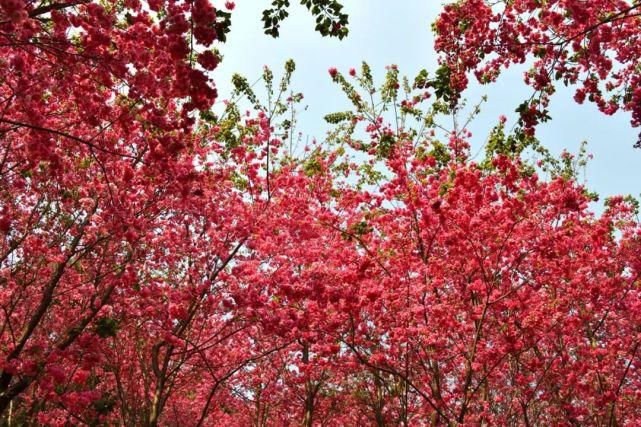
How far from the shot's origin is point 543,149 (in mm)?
14578

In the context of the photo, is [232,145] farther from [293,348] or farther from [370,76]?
[293,348]

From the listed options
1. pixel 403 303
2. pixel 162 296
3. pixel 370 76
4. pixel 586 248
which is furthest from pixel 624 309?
pixel 162 296

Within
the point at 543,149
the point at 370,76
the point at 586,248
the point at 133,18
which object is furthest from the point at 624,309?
the point at 133,18

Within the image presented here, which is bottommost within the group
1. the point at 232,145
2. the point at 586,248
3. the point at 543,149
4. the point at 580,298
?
the point at 580,298

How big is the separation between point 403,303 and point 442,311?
3.08ft

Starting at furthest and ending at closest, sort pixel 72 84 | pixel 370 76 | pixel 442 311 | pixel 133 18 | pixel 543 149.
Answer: pixel 543 149 < pixel 370 76 < pixel 442 311 < pixel 72 84 < pixel 133 18

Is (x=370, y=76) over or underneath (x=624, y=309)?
A: over

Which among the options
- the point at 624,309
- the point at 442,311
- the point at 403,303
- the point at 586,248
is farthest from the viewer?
the point at 586,248

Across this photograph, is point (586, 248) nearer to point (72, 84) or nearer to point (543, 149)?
point (543, 149)

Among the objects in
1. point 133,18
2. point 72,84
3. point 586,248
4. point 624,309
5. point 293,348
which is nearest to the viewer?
point 133,18

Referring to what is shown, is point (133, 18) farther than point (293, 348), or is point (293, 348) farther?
point (293, 348)

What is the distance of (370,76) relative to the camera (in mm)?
10062

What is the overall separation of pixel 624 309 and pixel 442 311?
19.8 ft

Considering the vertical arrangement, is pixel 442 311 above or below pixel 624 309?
below
